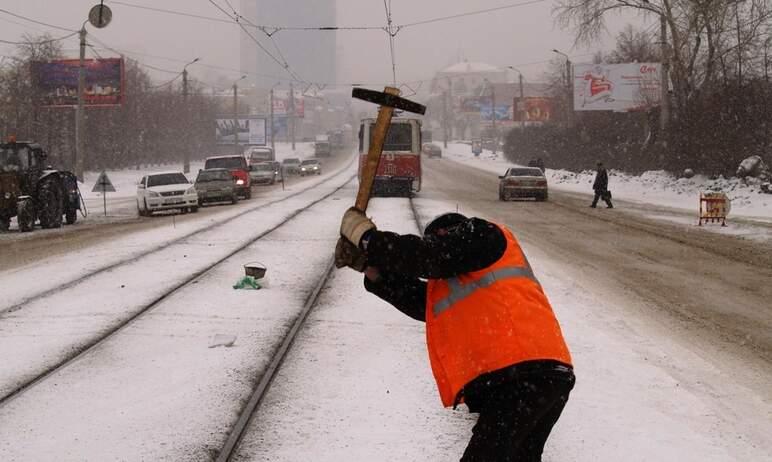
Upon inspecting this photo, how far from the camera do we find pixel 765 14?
3622 centimetres

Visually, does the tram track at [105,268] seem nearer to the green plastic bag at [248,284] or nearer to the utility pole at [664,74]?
the green plastic bag at [248,284]

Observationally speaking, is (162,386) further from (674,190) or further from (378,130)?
(674,190)

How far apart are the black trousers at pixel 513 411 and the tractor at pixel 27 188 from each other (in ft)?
70.3

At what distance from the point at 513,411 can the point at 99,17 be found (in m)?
31.0

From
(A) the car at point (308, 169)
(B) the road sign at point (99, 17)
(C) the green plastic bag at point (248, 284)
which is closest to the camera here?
(C) the green plastic bag at point (248, 284)

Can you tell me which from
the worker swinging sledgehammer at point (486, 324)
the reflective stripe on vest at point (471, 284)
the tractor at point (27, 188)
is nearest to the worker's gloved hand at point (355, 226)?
the worker swinging sledgehammer at point (486, 324)

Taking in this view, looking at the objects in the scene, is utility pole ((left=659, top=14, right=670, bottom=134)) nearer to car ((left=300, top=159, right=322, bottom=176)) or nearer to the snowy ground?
the snowy ground

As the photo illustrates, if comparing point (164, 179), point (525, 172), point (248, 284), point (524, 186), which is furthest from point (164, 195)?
point (248, 284)

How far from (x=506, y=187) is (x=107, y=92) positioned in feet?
95.9

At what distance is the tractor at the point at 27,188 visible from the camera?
2197cm

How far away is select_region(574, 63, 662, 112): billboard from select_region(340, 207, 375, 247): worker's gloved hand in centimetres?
4846

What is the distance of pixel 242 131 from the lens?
9562 centimetres

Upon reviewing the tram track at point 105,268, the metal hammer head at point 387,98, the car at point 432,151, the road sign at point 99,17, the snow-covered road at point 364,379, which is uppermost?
the road sign at point 99,17

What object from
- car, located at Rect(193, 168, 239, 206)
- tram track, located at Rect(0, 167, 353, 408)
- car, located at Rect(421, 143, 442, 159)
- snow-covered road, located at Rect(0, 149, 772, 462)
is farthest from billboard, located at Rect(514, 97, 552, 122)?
snow-covered road, located at Rect(0, 149, 772, 462)
